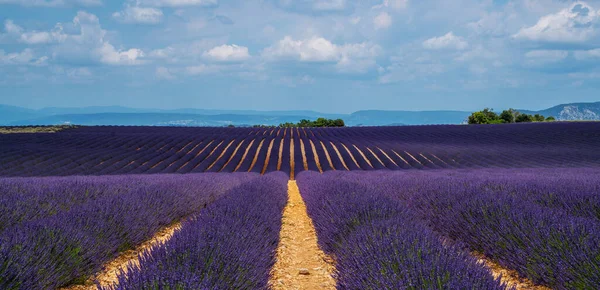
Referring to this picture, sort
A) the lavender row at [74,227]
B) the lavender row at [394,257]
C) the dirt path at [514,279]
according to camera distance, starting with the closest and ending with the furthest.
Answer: the lavender row at [394,257] < the lavender row at [74,227] < the dirt path at [514,279]

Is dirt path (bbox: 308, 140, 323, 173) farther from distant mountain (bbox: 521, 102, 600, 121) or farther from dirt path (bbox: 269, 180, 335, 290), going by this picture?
distant mountain (bbox: 521, 102, 600, 121)

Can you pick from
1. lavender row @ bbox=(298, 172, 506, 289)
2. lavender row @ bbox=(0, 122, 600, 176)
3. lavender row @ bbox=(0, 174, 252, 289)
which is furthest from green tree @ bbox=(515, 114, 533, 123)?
lavender row @ bbox=(298, 172, 506, 289)

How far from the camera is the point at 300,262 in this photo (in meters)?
4.49

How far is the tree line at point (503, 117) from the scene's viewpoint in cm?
5366

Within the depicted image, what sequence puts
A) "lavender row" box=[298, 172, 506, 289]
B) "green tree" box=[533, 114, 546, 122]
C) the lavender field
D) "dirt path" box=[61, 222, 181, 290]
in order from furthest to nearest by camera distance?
"green tree" box=[533, 114, 546, 122]
"dirt path" box=[61, 222, 181, 290]
the lavender field
"lavender row" box=[298, 172, 506, 289]

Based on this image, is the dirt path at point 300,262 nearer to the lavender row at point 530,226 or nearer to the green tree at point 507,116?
the lavender row at point 530,226

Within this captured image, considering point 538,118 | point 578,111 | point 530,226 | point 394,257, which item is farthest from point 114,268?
point 578,111

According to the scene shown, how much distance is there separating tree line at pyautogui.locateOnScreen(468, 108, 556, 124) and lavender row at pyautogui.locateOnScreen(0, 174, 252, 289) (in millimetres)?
52473

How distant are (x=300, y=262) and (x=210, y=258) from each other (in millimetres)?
1890

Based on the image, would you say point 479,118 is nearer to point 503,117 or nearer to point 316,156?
point 503,117

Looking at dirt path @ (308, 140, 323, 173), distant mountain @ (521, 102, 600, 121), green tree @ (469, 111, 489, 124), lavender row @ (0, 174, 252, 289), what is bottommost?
dirt path @ (308, 140, 323, 173)

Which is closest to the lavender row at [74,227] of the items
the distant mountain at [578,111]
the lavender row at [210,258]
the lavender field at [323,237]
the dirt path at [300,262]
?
the lavender field at [323,237]

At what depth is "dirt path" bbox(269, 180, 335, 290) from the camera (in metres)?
3.77

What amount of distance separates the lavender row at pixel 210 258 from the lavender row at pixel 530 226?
1.96 m
